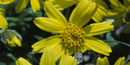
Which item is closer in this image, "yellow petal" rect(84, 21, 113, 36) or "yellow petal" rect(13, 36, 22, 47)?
"yellow petal" rect(84, 21, 113, 36)

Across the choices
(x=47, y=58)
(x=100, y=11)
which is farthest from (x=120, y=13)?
(x=47, y=58)

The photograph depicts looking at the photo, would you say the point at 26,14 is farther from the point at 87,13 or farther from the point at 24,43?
the point at 87,13

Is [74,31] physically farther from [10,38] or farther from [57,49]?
[10,38]

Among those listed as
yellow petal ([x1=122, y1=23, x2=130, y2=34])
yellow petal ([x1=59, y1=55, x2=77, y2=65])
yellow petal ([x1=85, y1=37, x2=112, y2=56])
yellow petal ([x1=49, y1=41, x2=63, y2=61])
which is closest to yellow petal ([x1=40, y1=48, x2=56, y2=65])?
yellow petal ([x1=59, y1=55, x2=77, y2=65])

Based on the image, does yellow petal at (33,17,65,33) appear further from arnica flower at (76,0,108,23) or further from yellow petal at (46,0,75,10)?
arnica flower at (76,0,108,23)

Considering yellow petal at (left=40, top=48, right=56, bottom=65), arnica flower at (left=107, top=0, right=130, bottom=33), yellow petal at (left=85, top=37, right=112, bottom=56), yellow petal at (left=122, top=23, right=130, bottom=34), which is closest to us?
yellow petal at (left=40, top=48, right=56, bottom=65)

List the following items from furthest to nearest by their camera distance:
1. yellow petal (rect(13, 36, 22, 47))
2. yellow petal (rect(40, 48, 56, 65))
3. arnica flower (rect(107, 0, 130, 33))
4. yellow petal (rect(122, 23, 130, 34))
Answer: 1. yellow petal (rect(122, 23, 130, 34))
2. arnica flower (rect(107, 0, 130, 33))
3. yellow petal (rect(13, 36, 22, 47))
4. yellow petal (rect(40, 48, 56, 65))
